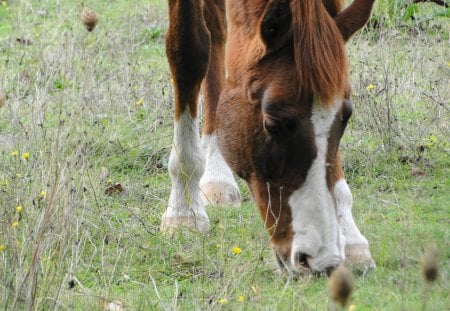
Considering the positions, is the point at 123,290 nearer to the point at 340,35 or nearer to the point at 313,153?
the point at 313,153

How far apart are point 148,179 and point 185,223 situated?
100 cm

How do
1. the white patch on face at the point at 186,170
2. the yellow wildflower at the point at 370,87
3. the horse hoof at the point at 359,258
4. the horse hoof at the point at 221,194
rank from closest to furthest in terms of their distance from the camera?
the horse hoof at the point at 359,258
the white patch on face at the point at 186,170
the horse hoof at the point at 221,194
the yellow wildflower at the point at 370,87

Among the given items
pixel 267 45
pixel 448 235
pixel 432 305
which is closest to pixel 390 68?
pixel 448 235

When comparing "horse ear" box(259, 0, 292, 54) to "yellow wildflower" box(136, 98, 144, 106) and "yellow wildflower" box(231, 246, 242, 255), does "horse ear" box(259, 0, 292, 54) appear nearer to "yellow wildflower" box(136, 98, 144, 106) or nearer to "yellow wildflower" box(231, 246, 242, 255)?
"yellow wildflower" box(231, 246, 242, 255)

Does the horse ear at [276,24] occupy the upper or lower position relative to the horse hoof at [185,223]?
upper

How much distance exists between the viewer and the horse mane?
3746 mm

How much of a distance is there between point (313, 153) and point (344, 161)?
1985mm

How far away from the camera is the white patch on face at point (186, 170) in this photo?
5.00 metres

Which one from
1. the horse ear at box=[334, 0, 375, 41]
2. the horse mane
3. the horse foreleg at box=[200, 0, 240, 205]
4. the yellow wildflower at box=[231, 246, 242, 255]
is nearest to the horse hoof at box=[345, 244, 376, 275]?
the yellow wildflower at box=[231, 246, 242, 255]

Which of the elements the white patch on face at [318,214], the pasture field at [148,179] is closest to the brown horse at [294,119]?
the white patch on face at [318,214]

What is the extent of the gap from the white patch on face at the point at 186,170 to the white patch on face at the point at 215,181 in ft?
0.84

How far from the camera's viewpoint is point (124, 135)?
651 cm

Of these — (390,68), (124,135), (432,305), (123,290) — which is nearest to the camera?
(432,305)

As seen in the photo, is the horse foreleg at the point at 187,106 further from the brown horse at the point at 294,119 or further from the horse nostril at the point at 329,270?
the horse nostril at the point at 329,270
